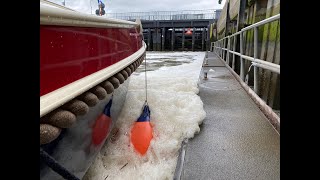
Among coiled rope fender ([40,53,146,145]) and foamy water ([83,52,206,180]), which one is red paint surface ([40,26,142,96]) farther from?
foamy water ([83,52,206,180])

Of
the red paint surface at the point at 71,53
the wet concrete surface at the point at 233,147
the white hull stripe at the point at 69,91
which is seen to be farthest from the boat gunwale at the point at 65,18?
the wet concrete surface at the point at 233,147

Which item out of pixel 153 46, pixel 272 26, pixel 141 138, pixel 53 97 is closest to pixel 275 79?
pixel 272 26

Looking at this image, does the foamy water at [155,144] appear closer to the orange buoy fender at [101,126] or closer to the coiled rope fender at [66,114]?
the orange buoy fender at [101,126]

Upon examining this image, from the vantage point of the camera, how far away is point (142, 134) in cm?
269

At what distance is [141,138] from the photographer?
263cm

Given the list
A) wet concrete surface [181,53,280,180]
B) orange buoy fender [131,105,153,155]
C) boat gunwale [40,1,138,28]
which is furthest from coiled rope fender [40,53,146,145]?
orange buoy fender [131,105,153,155]

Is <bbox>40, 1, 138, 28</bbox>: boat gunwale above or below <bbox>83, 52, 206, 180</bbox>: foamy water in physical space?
above

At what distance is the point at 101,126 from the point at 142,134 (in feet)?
1.88

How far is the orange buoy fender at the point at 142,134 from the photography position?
99.7 inches

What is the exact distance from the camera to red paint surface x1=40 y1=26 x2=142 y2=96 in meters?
1.20

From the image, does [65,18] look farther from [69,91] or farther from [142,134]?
[142,134]

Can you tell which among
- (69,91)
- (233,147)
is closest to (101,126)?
(69,91)

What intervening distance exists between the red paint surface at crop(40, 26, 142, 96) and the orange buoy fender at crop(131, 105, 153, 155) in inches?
34.2
